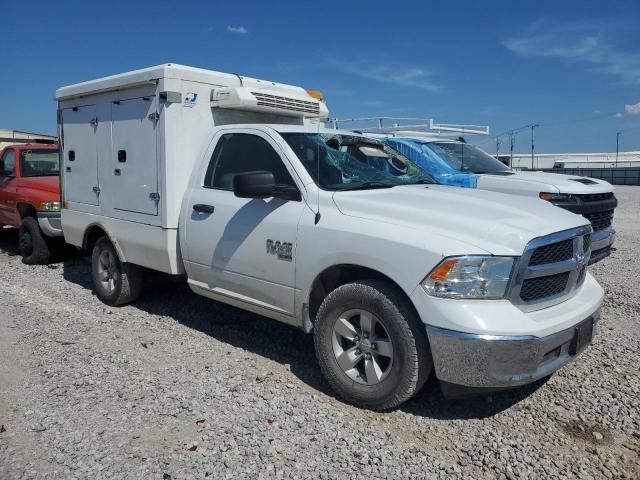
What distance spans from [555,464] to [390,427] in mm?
997

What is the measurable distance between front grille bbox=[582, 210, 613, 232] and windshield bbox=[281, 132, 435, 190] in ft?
A: 11.4

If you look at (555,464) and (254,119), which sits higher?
(254,119)

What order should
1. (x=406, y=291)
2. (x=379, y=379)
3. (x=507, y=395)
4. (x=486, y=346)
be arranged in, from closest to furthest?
(x=486, y=346)
(x=406, y=291)
(x=379, y=379)
(x=507, y=395)

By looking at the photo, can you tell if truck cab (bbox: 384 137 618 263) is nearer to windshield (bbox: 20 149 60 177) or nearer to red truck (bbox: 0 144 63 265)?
red truck (bbox: 0 144 63 265)

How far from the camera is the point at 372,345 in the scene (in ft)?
12.3

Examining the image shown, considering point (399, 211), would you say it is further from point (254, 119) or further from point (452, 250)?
point (254, 119)

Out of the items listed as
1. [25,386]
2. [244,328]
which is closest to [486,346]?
[244,328]

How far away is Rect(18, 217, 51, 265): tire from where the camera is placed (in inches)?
347

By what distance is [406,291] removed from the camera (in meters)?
3.49

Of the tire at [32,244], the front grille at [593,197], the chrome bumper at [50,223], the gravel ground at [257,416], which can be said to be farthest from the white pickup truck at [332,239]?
the front grille at [593,197]

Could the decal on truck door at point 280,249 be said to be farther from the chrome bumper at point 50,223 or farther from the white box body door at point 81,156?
the chrome bumper at point 50,223

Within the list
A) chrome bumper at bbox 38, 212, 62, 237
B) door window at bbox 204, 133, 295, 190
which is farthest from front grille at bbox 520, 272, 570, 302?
chrome bumper at bbox 38, 212, 62, 237

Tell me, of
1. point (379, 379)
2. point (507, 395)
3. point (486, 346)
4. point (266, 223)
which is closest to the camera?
point (486, 346)

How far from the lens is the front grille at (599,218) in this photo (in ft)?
24.6
